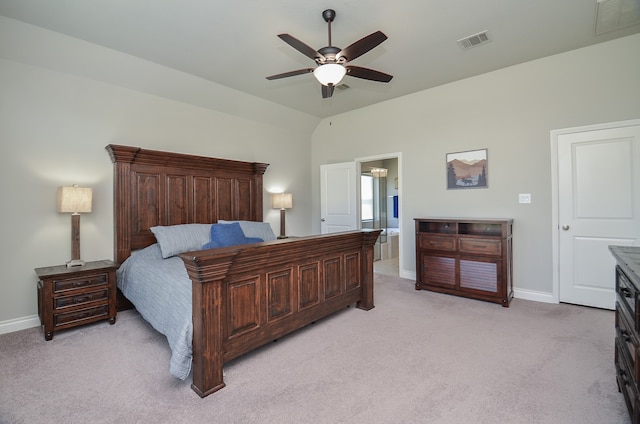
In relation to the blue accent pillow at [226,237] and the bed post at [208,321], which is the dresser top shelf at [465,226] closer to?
the blue accent pillow at [226,237]

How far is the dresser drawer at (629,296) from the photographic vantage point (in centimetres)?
137

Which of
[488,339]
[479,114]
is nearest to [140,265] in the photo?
[488,339]

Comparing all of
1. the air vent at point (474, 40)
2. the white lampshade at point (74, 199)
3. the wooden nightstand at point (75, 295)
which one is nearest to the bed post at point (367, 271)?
the air vent at point (474, 40)

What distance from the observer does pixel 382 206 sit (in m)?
7.84

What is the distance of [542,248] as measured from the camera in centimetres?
373

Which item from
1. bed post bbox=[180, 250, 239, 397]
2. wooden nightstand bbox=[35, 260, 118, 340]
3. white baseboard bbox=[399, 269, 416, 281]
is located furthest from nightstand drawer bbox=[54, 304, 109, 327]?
white baseboard bbox=[399, 269, 416, 281]

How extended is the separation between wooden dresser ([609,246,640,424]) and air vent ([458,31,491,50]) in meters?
2.37

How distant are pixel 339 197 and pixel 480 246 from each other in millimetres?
2668

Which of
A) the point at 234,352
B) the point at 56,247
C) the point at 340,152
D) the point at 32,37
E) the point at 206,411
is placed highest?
the point at 32,37

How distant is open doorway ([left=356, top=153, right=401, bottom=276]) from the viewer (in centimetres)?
686

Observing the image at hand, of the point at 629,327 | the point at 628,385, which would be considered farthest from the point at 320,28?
the point at 628,385

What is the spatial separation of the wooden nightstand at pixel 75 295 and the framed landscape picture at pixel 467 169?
445 centimetres

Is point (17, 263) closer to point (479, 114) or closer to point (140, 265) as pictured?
point (140, 265)

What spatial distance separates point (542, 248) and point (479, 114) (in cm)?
193
